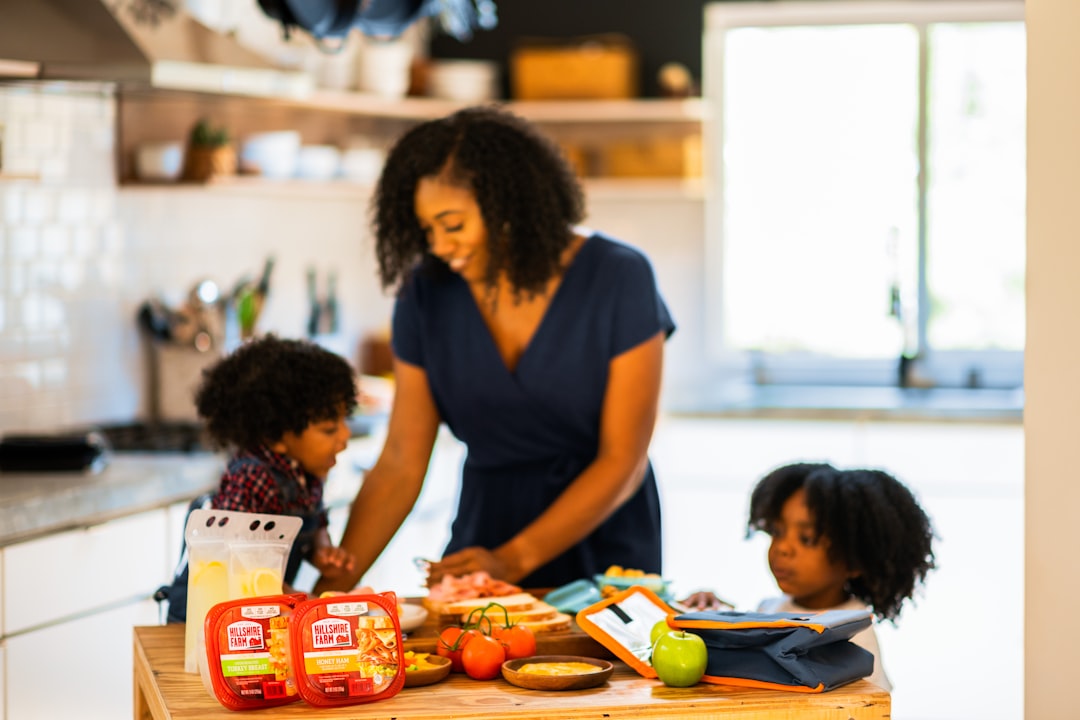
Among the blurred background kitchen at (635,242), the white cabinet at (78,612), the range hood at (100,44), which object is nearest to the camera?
the white cabinet at (78,612)

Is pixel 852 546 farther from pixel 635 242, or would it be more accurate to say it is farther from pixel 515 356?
pixel 635 242

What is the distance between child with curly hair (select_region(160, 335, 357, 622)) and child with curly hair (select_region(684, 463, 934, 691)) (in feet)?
2.39

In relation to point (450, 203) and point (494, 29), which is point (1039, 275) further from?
point (494, 29)

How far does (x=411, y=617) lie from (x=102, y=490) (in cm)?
125

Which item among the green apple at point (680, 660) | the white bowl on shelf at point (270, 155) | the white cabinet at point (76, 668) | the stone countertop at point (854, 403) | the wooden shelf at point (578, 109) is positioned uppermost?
the wooden shelf at point (578, 109)

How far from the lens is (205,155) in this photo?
3.97m

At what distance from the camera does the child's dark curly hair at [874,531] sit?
88.0 inches

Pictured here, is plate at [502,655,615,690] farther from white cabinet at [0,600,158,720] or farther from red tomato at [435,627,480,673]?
white cabinet at [0,600,158,720]

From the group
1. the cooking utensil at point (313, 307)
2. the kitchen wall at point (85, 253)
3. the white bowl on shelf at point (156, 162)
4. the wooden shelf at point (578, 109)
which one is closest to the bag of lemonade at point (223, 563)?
the kitchen wall at point (85, 253)

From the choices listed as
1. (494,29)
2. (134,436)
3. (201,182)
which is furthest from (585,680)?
(494,29)

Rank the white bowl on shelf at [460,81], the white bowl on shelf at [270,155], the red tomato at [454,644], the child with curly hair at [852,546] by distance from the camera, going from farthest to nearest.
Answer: the white bowl on shelf at [460,81]
the white bowl on shelf at [270,155]
the child with curly hair at [852,546]
the red tomato at [454,644]

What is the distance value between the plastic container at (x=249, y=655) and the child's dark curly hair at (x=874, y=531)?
1.05 m

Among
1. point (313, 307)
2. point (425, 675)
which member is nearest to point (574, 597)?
point (425, 675)

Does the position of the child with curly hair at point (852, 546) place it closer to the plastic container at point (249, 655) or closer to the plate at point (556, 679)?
the plate at point (556, 679)
